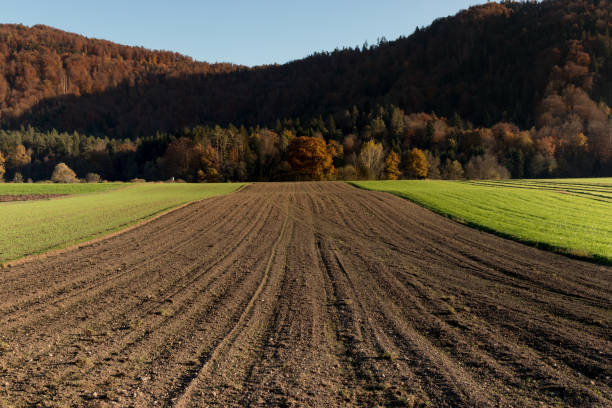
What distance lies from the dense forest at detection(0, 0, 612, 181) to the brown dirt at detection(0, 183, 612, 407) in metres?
63.3

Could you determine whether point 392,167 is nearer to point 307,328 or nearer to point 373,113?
point 373,113

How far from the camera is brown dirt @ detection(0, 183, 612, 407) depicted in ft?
16.6

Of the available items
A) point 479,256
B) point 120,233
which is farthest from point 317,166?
point 479,256

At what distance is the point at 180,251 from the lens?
47.9 feet

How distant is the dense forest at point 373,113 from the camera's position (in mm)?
83562

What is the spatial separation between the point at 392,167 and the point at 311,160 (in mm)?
19248

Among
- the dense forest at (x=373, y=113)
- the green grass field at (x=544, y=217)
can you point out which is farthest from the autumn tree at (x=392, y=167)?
the green grass field at (x=544, y=217)

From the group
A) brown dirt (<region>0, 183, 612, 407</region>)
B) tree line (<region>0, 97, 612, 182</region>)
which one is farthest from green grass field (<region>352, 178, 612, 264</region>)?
tree line (<region>0, 97, 612, 182</region>)

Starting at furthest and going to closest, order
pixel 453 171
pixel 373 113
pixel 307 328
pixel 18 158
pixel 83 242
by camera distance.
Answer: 1. pixel 373 113
2. pixel 18 158
3. pixel 453 171
4. pixel 83 242
5. pixel 307 328

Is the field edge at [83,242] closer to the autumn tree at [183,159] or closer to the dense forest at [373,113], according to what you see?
the dense forest at [373,113]

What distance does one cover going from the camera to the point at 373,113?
113625 millimetres

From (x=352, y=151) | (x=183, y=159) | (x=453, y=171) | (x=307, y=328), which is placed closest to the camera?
(x=307, y=328)

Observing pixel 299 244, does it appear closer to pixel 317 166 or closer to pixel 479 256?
pixel 479 256

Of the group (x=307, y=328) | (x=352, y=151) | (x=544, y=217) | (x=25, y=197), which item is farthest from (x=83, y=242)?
(x=352, y=151)
